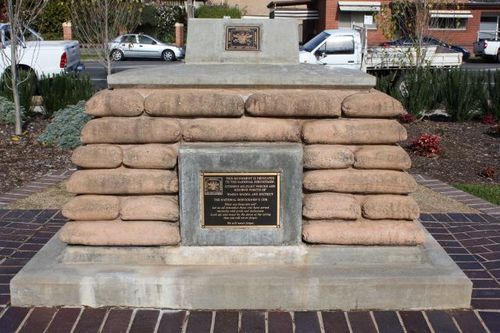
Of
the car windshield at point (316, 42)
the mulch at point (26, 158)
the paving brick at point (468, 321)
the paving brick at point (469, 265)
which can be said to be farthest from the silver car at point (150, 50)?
the paving brick at point (468, 321)

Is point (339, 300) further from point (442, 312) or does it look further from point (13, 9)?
point (13, 9)

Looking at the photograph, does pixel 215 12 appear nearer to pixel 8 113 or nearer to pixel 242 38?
pixel 8 113

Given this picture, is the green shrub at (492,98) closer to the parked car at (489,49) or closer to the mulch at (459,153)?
the mulch at (459,153)

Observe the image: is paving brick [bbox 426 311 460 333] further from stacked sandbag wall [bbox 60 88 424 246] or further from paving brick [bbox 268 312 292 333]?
paving brick [bbox 268 312 292 333]

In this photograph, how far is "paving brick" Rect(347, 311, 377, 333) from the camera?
147 inches

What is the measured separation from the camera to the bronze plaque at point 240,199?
4.10 meters

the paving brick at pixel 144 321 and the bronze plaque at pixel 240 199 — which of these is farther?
the bronze plaque at pixel 240 199

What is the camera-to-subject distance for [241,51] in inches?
190

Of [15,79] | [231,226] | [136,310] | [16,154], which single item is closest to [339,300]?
[231,226]

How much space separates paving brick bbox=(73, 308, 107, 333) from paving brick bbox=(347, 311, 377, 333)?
60.2 inches

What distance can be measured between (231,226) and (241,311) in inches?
22.4

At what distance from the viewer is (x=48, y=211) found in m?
6.17

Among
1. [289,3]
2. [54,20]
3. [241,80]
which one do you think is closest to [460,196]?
[241,80]

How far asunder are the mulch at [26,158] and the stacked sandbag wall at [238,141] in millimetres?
3691
